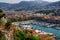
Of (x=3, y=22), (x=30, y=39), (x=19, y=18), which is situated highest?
(x=3, y=22)

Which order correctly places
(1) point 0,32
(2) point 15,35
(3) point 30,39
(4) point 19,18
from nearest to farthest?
(1) point 0,32 < (2) point 15,35 < (3) point 30,39 < (4) point 19,18

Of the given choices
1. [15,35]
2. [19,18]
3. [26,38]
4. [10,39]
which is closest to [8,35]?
[10,39]

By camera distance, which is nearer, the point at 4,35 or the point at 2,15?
the point at 4,35

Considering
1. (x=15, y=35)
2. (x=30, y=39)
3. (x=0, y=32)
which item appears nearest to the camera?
(x=0, y=32)

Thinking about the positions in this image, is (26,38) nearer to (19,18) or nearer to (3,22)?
(3,22)

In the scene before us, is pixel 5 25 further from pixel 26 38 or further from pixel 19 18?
pixel 19 18

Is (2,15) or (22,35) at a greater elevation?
(2,15)

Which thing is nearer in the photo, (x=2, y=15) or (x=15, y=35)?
(x=15, y=35)

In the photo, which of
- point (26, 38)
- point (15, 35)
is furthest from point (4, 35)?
point (26, 38)

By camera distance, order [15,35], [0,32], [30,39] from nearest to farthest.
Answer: [0,32]
[15,35]
[30,39]
